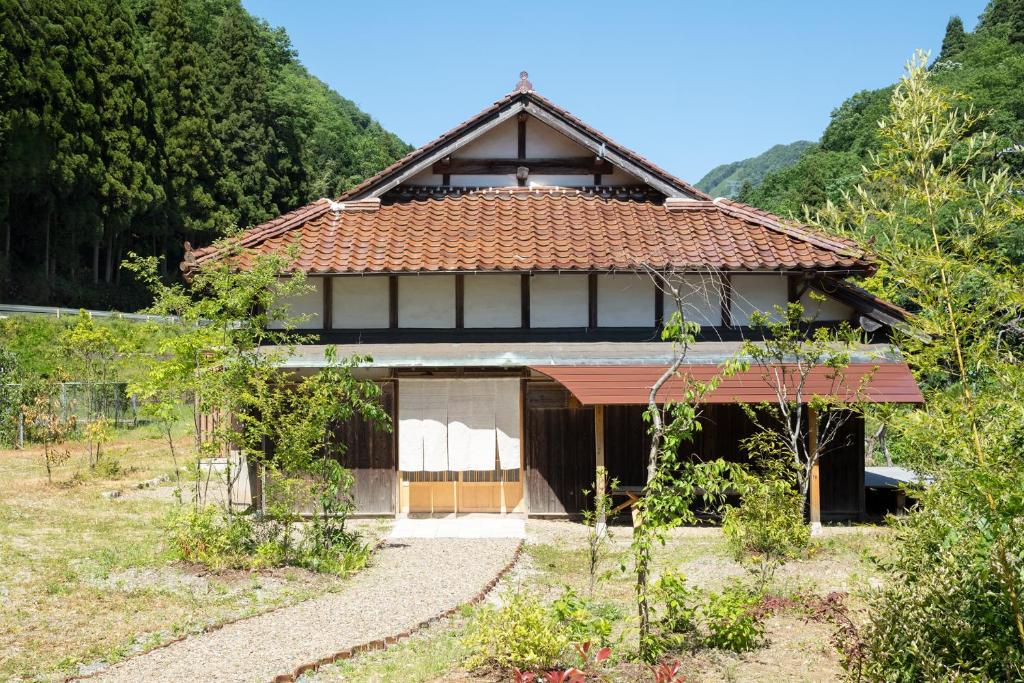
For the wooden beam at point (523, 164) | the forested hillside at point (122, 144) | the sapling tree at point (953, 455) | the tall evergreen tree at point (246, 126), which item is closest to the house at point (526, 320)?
the wooden beam at point (523, 164)

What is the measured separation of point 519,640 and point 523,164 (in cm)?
1093

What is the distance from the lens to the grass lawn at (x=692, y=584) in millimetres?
7223

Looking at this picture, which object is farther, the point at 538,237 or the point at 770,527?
the point at 538,237

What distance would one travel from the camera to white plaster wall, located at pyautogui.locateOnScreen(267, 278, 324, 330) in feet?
48.6

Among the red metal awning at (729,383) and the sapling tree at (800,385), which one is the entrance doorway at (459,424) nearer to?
the red metal awning at (729,383)

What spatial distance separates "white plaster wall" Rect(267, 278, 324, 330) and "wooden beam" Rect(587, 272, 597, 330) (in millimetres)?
4630

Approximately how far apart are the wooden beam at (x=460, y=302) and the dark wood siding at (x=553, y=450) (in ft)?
5.61

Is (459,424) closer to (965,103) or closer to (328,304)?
(328,304)

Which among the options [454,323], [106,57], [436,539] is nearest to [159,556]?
[436,539]

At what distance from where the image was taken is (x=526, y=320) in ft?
48.6

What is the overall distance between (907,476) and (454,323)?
1238cm

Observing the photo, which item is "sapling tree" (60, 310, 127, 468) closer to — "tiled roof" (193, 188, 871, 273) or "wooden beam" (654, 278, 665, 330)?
"tiled roof" (193, 188, 871, 273)

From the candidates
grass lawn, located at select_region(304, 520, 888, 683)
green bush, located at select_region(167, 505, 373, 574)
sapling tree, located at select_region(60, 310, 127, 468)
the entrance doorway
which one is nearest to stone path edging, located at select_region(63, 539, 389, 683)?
green bush, located at select_region(167, 505, 373, 574)

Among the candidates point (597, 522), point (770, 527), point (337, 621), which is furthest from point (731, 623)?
point (597, 522)
